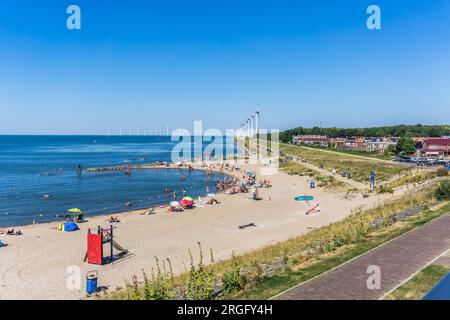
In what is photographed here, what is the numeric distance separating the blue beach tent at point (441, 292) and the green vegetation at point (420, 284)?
489 mm

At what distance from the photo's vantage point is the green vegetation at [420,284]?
1056 cm

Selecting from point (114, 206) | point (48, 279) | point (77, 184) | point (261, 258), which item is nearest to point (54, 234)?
point (48, 279)

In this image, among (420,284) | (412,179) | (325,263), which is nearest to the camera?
(420,284)

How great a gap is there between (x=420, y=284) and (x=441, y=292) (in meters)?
1.67

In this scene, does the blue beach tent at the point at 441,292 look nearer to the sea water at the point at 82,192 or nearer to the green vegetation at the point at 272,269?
the green vegetation at the point at 272,269

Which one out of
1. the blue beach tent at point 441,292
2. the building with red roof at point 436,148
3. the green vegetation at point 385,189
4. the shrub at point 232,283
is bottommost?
the green vegetation at point 385,189

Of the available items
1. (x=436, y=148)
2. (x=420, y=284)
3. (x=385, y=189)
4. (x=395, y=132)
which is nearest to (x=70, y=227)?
(x=420, y=284)

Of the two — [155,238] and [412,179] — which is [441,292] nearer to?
[155,238]

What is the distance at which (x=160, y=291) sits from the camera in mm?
12242

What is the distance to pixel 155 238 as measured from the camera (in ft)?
85.0

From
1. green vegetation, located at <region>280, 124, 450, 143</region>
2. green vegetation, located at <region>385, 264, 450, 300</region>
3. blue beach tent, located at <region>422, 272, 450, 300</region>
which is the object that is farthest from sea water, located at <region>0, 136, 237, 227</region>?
green vegetation, located at <region>280, 124, 450, 143</region>

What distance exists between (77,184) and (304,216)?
39.2 metres

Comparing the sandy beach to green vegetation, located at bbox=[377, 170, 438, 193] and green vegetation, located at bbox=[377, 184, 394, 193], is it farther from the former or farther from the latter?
green vegetation, located at bbox=[377, 170, 438, 193]

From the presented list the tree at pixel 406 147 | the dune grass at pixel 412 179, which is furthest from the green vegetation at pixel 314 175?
the tree at pixel 406 147
